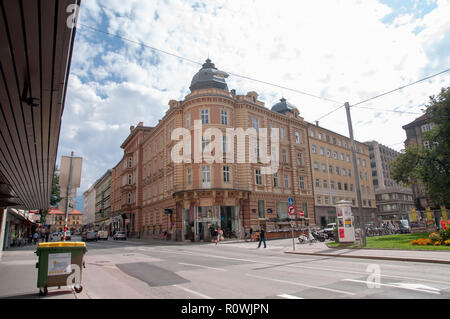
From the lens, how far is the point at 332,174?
174ft

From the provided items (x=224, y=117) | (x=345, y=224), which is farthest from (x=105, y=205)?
(x=345, y=224)

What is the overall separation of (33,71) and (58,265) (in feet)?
16.2

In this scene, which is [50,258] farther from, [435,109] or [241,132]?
[435,109]

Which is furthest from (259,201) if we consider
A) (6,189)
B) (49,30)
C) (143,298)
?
(49,30)

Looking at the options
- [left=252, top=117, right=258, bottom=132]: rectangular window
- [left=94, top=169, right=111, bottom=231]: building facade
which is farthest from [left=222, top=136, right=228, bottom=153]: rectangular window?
[left=94, top=169, right=111, bottom=231]: building facade

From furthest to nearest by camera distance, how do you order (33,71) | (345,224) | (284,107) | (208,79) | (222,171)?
(284,107), (208,79), (222,171), (345,224), (33,71)

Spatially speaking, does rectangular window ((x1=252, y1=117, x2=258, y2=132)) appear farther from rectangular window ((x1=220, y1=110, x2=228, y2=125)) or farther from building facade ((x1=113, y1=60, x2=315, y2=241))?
rectangular window ((x1=220, y1=110, x2=228, y2=125))

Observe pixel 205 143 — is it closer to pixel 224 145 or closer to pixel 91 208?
pixel 224 145

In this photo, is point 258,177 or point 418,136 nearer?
point 258,177

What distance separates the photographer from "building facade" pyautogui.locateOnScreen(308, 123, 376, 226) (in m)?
49.1

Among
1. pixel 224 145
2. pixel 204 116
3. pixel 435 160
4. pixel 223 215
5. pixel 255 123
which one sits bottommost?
pixel 223 215

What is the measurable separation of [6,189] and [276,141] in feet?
104

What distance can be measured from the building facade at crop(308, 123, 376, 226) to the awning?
43504mm

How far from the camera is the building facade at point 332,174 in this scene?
4906 cm
